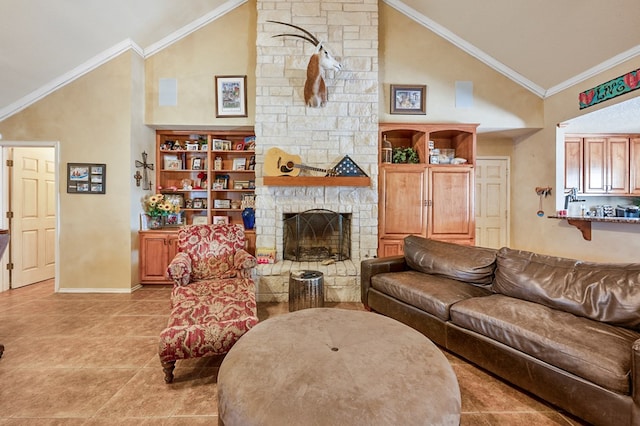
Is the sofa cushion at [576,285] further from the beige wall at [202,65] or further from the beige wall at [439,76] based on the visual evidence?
the beige wall at [202,65]

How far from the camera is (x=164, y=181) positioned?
15.3 ft

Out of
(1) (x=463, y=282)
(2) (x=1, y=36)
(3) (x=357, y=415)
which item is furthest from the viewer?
(2) (x=1, y=36)

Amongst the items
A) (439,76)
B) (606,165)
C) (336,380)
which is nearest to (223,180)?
(439,76)

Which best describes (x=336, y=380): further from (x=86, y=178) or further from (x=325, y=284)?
(x=86, y=178)

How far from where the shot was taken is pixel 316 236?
421 centimetres

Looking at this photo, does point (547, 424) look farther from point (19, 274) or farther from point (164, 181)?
point (19, 274)

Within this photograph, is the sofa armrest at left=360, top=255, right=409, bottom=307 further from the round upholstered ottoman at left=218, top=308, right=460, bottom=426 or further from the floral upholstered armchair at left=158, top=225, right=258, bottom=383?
the round upholstered ottoman at left=218, top=308, right=460, bottom=426

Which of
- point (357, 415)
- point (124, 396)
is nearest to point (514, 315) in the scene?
point (357, 415)

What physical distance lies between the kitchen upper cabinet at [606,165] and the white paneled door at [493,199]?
1.15 metres

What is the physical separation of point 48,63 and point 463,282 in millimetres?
5328

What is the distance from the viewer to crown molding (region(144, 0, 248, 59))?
4102 millimetres

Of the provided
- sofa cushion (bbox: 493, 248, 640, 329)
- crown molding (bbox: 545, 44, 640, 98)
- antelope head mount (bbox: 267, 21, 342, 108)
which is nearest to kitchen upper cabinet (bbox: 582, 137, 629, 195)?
crown molding (bbox: 545, 44, 640, 98)

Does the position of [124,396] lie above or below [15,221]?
below

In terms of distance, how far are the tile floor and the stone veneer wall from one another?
188 cm
